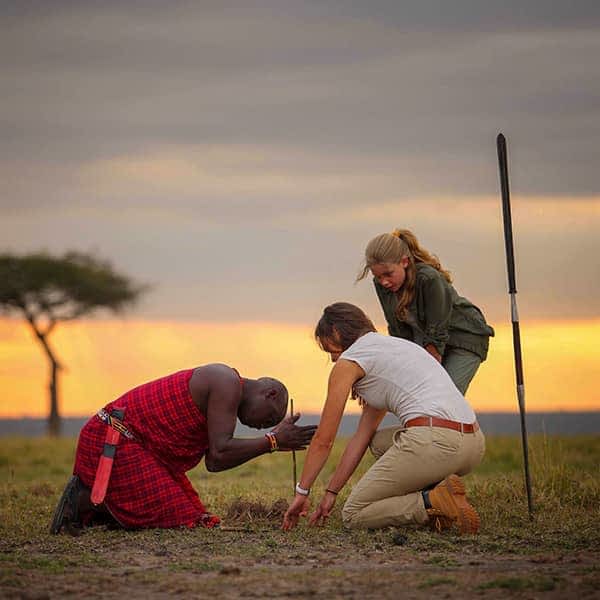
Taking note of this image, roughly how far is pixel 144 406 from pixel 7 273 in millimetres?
30113

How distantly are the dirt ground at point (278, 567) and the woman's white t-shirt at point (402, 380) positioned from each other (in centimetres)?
72

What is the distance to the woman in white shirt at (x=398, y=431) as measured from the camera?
707 centimetres

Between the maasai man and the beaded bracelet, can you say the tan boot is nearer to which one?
the maasai man

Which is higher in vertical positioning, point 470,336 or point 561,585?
point 470,336

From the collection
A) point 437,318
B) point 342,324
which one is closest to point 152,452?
point 342,324

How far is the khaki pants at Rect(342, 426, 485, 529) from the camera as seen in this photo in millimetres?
7105

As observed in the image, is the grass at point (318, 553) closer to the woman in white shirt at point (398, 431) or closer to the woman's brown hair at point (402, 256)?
the woman in white shirt at point (398, 431)

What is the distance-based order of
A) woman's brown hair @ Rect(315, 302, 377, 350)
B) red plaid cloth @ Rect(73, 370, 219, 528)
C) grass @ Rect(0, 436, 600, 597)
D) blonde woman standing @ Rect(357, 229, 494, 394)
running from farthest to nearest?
blonde woman standing @ Rect(357, 229, 494, 394) < red plaid cloth @ Rect(73, 370, 219, 528) < woman's brown hair @ Rect(315, 302, 377, 350) < grass @ Rect(0, 436, 600, 597)

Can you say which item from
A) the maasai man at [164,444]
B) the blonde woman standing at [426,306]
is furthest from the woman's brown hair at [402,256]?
the maasai man at [164,444]

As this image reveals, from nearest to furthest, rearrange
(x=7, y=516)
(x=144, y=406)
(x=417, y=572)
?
(x=417, y=572)
(x=144, y=406)
(x=7, y=516)

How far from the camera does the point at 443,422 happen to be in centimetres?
714

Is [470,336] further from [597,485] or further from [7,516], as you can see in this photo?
[7,516]

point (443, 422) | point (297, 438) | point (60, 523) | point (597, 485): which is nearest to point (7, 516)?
point (60, 523)

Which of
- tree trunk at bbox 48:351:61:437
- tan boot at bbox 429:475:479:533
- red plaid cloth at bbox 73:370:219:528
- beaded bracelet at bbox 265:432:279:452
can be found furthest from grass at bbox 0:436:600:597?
tree trunk at bbox 48:351:61:437
